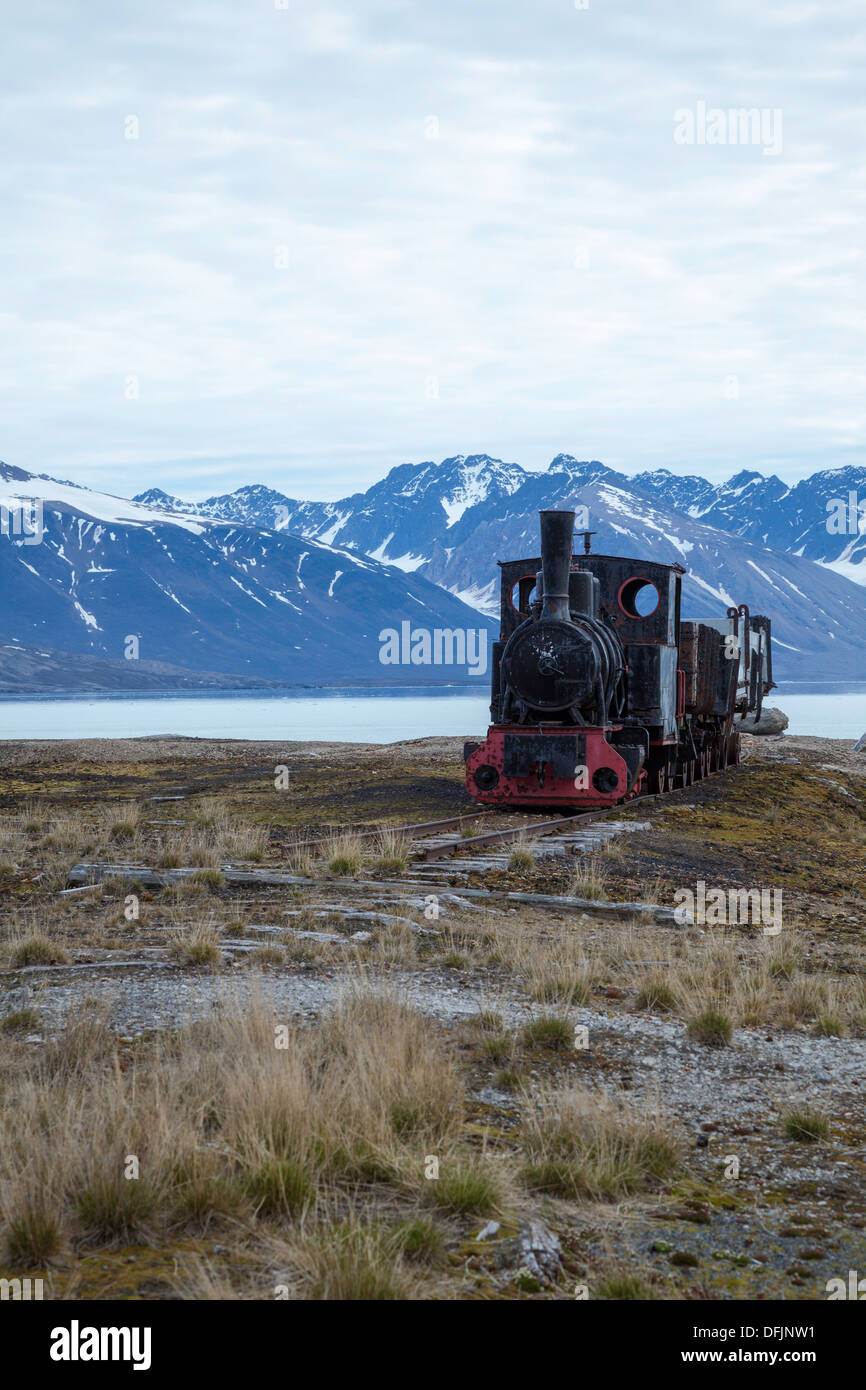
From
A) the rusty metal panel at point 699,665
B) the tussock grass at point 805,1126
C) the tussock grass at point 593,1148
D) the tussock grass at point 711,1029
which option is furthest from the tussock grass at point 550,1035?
the rusty metal panel at point 699,665

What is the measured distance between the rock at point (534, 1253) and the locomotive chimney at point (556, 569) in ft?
46.5

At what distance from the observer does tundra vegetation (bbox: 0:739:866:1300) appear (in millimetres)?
4406

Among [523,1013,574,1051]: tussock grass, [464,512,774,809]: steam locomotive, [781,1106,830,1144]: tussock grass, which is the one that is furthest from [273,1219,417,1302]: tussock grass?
[464,512,774,809]: steam locomotive

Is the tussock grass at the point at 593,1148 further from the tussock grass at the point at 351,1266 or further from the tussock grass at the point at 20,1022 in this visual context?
the tussock grass at the point at 20,1022

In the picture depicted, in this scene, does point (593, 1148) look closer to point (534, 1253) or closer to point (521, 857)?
point (534, 1253)

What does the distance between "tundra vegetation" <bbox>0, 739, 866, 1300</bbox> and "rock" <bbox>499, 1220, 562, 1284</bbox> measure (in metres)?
0.02

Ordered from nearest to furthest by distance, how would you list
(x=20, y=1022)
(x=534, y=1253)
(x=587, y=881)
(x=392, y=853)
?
(x=534, y=1253) → (x=20, y=1022) → (x=587, y=881) → (x=392, y=853)

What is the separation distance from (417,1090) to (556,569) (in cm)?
1361

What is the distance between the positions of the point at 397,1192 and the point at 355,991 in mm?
2463

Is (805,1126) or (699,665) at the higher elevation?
(699,665)

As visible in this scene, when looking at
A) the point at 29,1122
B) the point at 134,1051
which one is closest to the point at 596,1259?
the point at 29,1122

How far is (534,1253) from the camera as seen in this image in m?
4.44

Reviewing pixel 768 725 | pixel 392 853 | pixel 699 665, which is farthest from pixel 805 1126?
pixel 768 725
